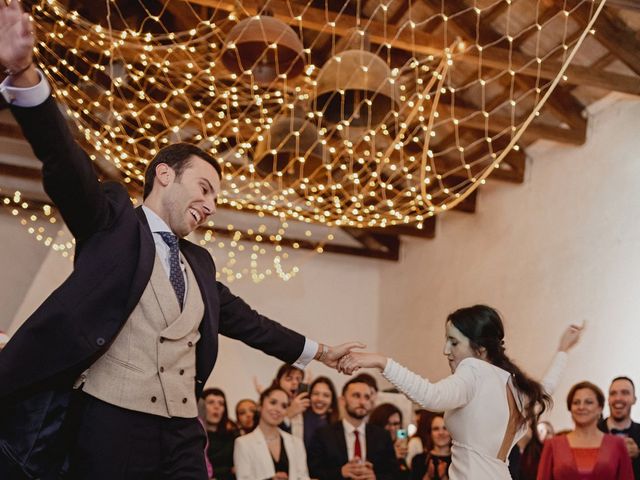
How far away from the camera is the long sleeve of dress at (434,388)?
235cm

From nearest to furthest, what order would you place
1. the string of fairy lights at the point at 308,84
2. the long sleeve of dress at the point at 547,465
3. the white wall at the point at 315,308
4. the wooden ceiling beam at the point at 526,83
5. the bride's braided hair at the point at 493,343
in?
1. the bride's braided hair at the point at 493,343
2. the string of fairy lights at the point at 308,84
3. the long sleeve of dress at the point at 547,465
4. the wooden ceiling beam at the point at 526,83
5. the white wall at the point at 315,308

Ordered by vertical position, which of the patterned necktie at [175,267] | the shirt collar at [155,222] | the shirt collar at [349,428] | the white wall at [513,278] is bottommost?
the shirt collar at [349,428]

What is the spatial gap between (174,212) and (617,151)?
5.93 metres

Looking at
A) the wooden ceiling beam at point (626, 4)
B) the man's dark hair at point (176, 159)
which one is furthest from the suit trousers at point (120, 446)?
the wooden ceiling beam at point (626, 4)

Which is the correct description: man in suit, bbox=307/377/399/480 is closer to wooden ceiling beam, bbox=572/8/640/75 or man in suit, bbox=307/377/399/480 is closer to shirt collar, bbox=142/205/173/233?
shirt collar, bbox=142/205/173/233

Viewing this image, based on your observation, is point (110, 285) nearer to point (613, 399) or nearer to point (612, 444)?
point (612, 444)

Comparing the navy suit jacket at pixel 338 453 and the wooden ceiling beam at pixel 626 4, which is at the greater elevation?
the wooden ceiling beam at pixel 626 4

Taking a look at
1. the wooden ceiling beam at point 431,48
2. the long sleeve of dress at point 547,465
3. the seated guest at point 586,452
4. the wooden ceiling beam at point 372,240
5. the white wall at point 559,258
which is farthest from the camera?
the wooden ceiling beam at point 372,240

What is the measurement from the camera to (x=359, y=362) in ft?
8.14

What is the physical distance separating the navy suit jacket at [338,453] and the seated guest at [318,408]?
644mm

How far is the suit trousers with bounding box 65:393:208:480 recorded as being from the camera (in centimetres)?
170

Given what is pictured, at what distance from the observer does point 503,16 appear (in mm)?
6707

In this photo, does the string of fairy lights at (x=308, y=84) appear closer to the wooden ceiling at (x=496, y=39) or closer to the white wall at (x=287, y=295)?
the wooden ceiling at (x=496, y=39)

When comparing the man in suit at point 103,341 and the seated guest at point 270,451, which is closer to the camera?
the man in suit at point 103,341
